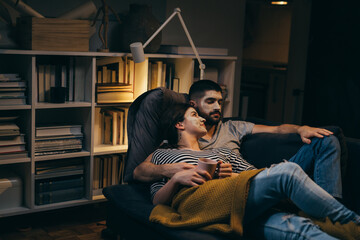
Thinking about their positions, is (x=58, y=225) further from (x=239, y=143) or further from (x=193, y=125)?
(x=239, y=143)

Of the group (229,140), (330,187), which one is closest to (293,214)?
(330,187)

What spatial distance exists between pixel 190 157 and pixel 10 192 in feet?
4.26

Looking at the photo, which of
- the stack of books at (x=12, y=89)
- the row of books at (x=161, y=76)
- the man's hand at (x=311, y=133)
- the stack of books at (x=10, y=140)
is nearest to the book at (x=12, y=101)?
the stack of books at (x=12, y=89)

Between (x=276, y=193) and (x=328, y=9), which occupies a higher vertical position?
(x=328, y=9)

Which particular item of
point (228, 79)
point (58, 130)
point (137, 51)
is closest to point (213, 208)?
point (137, 51)

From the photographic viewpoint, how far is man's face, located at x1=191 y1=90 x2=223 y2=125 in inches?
116

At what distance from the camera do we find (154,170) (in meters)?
2.47

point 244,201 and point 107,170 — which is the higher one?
point 244,201

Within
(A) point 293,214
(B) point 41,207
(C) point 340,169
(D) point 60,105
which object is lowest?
(B) point 41,207

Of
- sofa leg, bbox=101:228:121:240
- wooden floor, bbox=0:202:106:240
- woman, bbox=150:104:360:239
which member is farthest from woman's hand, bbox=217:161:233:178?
wooden floor, bbox=0:202:106:240

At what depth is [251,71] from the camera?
20.4ft

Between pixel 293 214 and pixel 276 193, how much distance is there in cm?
14

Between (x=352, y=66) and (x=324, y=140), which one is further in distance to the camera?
(x=352, y=66)

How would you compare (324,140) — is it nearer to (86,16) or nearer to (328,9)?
(86,16)
